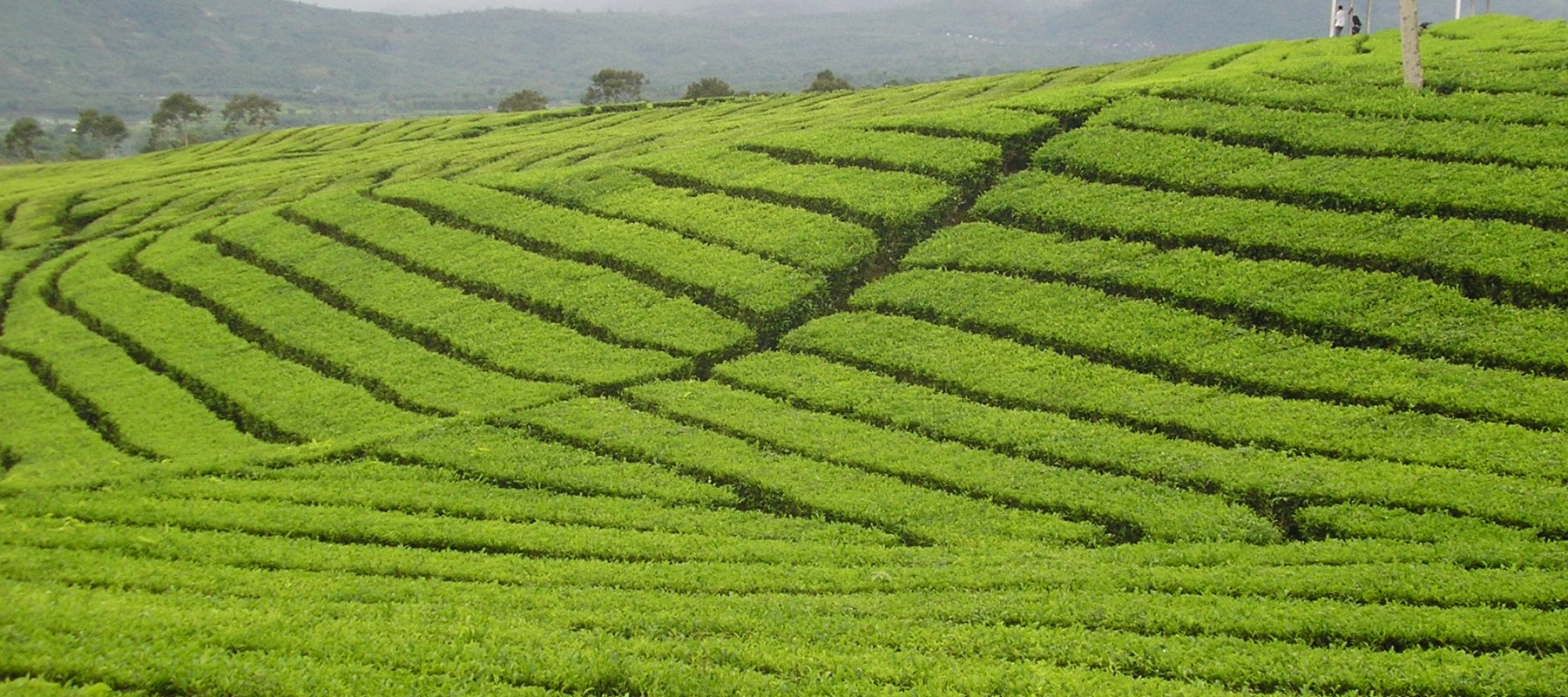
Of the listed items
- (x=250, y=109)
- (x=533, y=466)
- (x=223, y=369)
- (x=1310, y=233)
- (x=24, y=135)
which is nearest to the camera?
(x=533, y=466)

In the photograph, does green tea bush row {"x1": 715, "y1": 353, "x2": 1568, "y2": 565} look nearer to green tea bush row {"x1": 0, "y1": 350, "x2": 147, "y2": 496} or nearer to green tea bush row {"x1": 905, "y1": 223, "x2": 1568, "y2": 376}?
green tea bush row {"x1": 905, "y1": 223, "x2": 1568, "y2": 376}

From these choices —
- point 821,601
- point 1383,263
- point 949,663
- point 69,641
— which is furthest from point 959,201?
point 69,641

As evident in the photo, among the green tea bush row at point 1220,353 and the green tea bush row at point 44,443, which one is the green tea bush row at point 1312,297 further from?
the green tea bush row at point 44,443

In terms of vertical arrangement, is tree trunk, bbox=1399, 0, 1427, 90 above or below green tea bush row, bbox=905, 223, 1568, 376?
above

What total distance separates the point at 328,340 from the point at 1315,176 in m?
21.4

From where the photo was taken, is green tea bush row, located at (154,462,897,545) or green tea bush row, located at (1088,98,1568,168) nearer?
green tea bush row, located at (154,462,897,545)

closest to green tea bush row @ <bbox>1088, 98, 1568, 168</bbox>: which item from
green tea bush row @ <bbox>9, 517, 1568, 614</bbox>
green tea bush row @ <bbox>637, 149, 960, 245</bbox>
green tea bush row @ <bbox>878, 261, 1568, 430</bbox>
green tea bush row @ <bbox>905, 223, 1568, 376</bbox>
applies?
green tea bush row @ <bbox>905, 223, 1568, 376</bbox>

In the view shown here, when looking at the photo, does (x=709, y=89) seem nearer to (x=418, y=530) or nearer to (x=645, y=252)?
(x=645, y=252)

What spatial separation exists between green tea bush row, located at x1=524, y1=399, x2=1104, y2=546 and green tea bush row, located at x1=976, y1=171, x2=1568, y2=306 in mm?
9151

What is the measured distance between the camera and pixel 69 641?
10.2 metres

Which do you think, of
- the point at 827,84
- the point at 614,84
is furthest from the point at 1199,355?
the point at 614,84

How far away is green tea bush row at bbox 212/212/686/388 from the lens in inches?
889

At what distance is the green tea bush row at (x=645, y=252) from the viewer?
24031 mm

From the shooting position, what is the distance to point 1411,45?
25812mm
